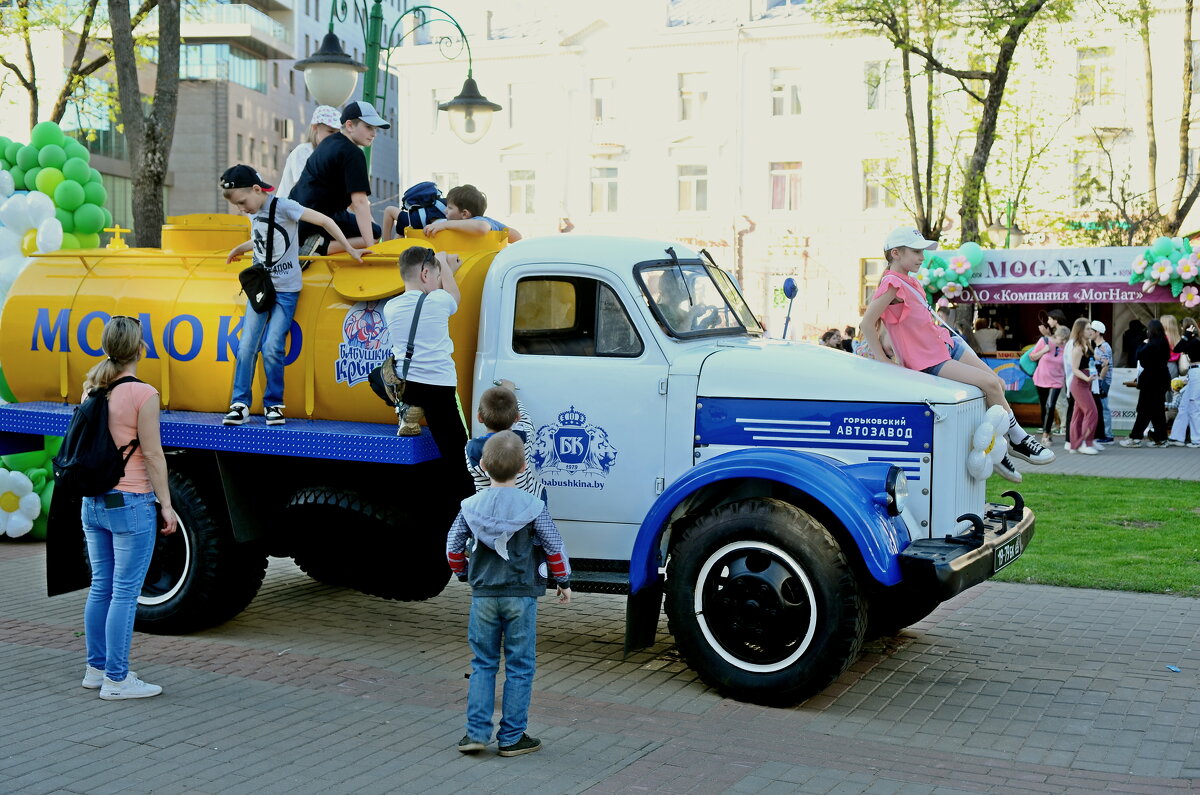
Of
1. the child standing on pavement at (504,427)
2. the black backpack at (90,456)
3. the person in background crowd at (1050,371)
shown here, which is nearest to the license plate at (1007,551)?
the child standing on pavement at (504,427)

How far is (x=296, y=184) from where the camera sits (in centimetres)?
837

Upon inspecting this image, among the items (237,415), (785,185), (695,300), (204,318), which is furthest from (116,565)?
(785,185)

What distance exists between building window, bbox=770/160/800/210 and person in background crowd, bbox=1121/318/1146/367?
2263 cm

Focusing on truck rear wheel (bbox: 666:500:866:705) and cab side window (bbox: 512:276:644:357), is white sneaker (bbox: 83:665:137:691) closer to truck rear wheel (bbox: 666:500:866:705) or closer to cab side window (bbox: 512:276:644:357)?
cab side window (bbox: 512:276:644:357)

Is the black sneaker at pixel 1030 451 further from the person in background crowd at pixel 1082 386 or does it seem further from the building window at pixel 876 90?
the building window at pixel 876 90

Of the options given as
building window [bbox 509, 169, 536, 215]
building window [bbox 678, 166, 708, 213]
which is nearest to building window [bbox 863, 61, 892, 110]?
building window [bbox 678, 166, 708, 213]

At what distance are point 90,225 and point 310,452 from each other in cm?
542

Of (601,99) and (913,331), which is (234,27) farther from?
(913,331)

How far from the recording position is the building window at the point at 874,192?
141ft

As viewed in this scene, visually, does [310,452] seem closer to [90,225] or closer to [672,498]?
[672,498]

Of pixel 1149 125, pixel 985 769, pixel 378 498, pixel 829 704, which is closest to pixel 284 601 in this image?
pixel 378 498

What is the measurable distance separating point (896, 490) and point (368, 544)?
307cm

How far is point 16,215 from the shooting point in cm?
1109

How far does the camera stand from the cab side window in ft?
23.7
